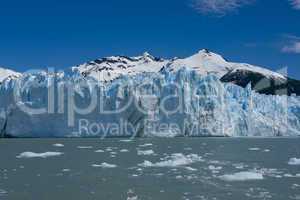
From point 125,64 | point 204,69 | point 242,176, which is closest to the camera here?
point 242,176

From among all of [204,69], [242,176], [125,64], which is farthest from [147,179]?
[125,64]

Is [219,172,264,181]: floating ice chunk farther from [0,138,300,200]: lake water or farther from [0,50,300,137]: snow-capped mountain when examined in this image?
[0,50,300,137]: snow-capped mountain

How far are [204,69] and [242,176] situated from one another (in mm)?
124825

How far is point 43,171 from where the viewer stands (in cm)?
2395

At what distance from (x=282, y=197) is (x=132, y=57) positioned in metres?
182

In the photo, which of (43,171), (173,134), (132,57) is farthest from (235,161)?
(132,57)

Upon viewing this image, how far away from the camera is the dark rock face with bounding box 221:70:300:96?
103562 millimetres

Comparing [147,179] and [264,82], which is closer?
[147,179]

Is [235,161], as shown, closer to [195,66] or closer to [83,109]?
[83,109]

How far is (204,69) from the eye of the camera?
14500 centimetres

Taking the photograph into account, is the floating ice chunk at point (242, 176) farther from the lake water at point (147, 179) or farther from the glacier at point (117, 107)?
the glacier at point (117, 107)

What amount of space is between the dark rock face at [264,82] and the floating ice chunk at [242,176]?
258ft

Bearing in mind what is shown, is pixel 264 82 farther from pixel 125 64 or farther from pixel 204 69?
pixel 125 64

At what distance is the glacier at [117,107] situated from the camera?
5572cm
